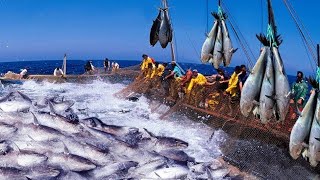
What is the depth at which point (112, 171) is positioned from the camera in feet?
35.4

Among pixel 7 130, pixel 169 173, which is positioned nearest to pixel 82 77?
pixel 7 130

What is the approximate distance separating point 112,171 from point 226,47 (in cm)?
442

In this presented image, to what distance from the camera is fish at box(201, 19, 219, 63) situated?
10.9 meters

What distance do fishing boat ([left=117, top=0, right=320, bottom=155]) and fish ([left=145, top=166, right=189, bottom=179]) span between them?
2.45m

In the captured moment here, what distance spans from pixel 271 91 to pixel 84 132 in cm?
725

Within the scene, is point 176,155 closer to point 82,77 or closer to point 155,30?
point 155,30

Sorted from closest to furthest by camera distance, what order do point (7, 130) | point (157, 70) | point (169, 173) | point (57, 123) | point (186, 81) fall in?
point (169, 173), point (7, 130), point (57, 123), point (186, 81), point (157, 70)

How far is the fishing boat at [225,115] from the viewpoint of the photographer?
11.3 meters

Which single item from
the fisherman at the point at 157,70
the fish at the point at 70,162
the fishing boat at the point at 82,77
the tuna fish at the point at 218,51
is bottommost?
the fish at the point at 70,162

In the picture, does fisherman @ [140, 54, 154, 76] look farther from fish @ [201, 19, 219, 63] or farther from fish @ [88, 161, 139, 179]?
fish @ [88, 161, 139, 179]

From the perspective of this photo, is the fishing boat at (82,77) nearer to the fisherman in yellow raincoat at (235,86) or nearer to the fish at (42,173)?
the fisherman in yellow raincoat at (235,86)

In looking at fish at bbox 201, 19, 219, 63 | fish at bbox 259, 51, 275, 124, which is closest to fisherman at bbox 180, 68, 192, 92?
fish at bbox 201, 19, 219, 63

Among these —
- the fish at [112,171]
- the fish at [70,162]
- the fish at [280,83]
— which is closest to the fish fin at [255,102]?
the fish at [280,83]

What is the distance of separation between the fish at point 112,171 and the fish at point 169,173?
73 centimetres
